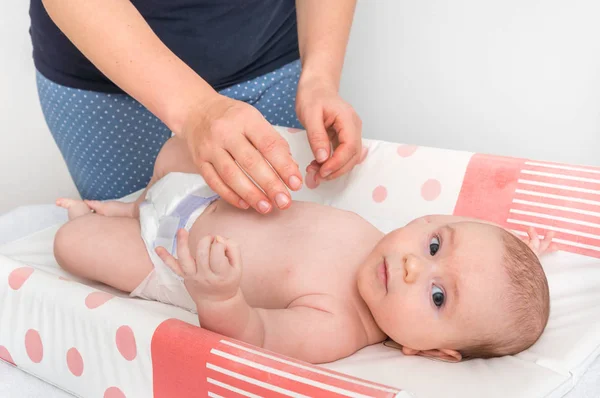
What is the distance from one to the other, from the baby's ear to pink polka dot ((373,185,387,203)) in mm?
449

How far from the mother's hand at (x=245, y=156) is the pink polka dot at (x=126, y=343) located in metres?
0.26

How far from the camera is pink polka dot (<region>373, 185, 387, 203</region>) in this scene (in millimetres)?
1485

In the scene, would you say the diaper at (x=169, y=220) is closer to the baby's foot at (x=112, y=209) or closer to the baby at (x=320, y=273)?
the baby at (x=320, y=273)

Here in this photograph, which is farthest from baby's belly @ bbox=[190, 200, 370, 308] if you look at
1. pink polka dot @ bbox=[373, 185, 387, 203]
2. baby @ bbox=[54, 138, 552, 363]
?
pink polka dot @ bbox=[373, 185, 387, 203]

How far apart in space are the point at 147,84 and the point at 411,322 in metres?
0.59

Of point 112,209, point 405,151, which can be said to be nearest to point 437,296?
point 405,151

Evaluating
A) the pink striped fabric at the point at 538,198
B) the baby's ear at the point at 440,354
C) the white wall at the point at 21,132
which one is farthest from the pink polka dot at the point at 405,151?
the white wall at the point at 21,132

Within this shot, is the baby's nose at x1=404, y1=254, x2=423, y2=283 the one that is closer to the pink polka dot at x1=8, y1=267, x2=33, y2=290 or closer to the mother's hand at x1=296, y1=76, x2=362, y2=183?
the mother's hand at x1=296, y1=76, x2=362, y2=183

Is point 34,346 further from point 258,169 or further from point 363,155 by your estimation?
point 363,155

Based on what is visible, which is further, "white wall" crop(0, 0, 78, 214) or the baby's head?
"white wall" crop(0, 0, 78, 214)

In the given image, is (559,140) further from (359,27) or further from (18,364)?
(18,364)

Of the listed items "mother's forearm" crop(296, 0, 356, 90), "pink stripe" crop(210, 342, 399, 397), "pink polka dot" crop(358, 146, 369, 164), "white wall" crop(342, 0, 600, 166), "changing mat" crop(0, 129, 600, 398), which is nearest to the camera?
"pink stripe" crop(210, 342, 399, 397)

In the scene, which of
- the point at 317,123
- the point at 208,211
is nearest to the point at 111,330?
the point at 208,211

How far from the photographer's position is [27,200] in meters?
2.25
